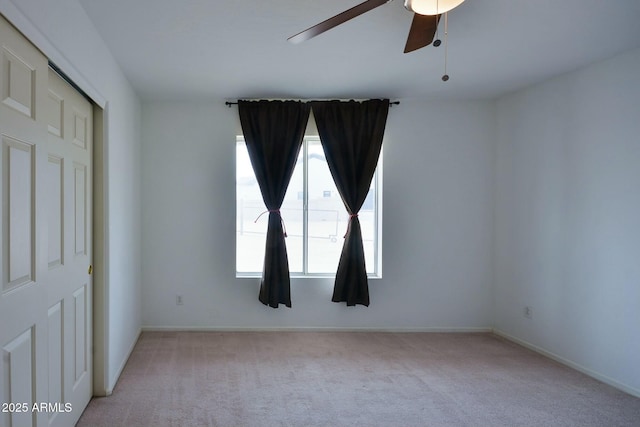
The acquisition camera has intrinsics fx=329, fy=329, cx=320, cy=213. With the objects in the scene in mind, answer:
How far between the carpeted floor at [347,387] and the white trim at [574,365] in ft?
0.21

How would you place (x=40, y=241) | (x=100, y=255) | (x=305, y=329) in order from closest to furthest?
(x=40, y=241) < (x=100, y=255) < (x=305, y=329)

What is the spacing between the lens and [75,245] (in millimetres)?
2002

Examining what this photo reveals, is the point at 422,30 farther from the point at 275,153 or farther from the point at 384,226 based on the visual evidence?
the point at 384,226

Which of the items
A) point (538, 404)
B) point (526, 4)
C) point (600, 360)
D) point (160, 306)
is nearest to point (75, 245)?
point (160, 306)

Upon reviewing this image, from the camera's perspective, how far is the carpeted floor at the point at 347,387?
6.96ft

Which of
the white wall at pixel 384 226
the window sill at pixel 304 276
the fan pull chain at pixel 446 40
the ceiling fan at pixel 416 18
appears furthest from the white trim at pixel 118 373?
the fan pull chain at pixel 446 40

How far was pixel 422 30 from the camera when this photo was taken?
1.73 metres

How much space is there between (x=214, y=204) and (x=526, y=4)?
3.08 m

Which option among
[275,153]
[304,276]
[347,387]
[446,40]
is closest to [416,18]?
[446,40]

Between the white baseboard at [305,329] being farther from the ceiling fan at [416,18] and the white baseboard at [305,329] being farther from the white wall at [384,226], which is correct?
the ceiling fan at [416,18]

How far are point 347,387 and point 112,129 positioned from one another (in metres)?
2.62

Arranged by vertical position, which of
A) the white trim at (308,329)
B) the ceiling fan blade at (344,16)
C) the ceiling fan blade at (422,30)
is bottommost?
the white trim at (308,329)

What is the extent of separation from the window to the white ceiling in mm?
786

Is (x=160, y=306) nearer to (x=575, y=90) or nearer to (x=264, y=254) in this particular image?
(x=264, y=254)
